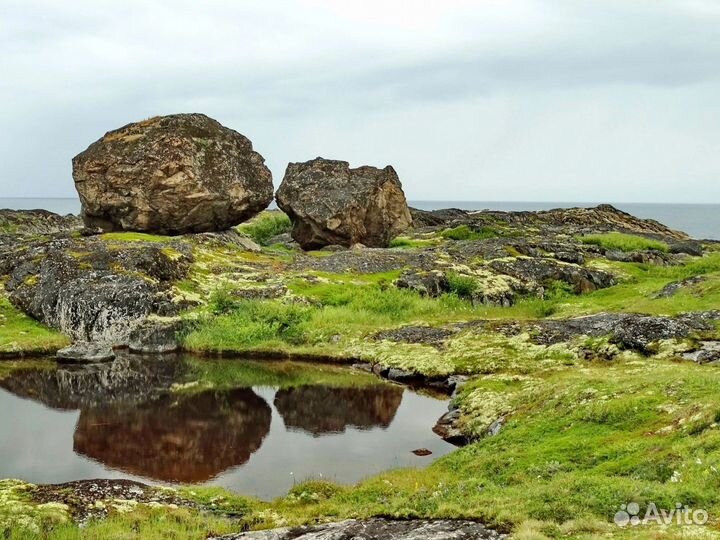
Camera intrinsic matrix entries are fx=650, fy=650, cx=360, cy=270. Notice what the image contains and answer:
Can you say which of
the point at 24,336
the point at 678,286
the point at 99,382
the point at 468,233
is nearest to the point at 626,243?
the point at 468,233

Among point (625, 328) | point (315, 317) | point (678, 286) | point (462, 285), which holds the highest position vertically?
point (678, 286)

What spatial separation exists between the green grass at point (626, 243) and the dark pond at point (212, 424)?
66634 millimetres

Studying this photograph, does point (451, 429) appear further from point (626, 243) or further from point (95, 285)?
point (626, 243)

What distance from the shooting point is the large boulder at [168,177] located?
7688 cm

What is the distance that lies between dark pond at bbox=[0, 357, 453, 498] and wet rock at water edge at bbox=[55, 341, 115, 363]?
1.15 metres

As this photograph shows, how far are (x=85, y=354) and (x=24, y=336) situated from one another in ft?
26.1

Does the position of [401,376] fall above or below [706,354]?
below

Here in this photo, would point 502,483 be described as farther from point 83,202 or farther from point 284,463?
point 83,202

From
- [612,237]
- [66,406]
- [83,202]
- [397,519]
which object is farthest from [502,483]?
[612,237]

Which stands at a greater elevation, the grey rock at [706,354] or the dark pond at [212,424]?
the grey rock at [706,354]

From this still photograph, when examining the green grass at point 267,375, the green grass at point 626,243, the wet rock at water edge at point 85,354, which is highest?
the green grass at point 626,243

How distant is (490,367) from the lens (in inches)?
1746

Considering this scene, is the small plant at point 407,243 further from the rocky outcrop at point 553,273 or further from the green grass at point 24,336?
the green grass at point 24,336

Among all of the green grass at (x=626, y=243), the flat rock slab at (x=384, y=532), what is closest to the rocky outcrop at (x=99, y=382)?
the flat rock slab at (x=384, y=532)
